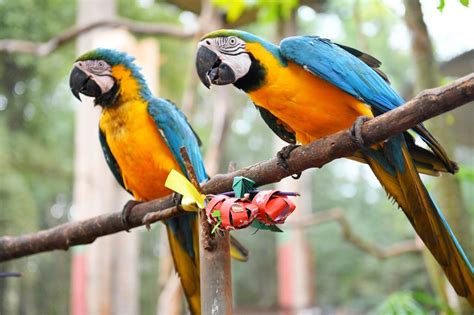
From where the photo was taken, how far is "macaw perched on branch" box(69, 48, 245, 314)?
187 cm

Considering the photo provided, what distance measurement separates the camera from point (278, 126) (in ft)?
5.59

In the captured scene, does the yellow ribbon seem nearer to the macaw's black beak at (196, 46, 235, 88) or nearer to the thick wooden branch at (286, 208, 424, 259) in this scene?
the macaw's black beak at (196, 46, 235, 88)

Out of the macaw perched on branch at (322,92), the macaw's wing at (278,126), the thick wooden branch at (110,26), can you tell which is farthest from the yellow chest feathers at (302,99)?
the thick wooden branch at (110,26)

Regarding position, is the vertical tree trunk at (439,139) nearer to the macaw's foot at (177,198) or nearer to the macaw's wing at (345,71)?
the macaw's wing at (345,71)

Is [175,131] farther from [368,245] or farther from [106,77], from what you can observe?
[368,245]

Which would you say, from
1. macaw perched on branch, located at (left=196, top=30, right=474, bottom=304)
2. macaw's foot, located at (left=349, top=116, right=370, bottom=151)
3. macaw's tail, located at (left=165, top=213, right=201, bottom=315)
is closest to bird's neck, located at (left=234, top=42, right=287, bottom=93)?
macaw perched on branch, located at (left=196, top=30, right=474, bottom=304)

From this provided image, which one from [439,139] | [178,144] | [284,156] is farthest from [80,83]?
[439,139]

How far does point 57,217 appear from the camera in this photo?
9.94 metres

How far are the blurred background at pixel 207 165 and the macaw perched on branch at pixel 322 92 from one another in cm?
36

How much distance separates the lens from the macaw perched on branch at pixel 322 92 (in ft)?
4.73

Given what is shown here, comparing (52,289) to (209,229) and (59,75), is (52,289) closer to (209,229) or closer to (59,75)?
(59,75)

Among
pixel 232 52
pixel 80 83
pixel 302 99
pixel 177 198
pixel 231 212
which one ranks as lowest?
pixel 231 212

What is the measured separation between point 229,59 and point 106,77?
622 mm

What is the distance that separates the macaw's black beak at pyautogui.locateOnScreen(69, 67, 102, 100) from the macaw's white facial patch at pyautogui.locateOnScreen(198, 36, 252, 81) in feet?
1.83
